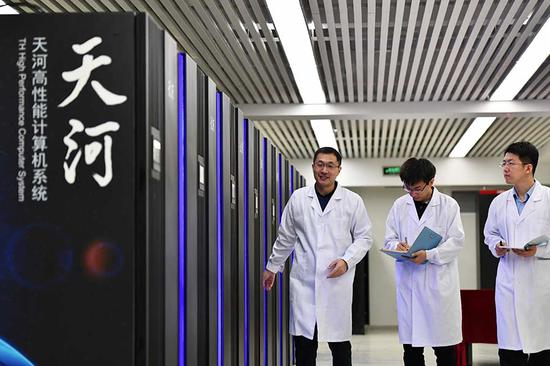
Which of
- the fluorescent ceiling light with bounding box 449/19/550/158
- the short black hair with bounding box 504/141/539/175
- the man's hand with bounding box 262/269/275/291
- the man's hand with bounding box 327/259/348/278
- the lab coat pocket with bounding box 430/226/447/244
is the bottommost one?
the man's hand with bounding box 262/269/275/291

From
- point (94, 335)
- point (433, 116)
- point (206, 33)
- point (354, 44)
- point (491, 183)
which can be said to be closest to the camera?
point (94, 335)

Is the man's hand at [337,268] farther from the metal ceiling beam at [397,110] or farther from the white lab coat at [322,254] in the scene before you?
the metal ceiling beam at [397,110]

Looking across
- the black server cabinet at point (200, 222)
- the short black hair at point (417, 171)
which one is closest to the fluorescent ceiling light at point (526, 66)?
the short black hair at point (417, 171)

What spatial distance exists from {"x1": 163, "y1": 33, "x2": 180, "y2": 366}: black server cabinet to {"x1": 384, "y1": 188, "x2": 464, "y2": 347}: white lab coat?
Answer: 7.22ft

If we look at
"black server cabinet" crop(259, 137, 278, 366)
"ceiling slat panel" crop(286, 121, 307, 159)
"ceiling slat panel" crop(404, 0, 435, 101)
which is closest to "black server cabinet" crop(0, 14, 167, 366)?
"black server cabinet" crop(259, 137, 278, 366)

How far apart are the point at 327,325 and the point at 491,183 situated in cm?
1108

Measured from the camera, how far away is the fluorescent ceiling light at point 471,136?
11.1m

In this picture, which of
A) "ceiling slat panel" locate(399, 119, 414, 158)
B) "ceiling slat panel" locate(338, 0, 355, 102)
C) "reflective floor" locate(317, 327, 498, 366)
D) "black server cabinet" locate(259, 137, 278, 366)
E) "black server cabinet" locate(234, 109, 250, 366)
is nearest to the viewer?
"black server cabinet" locate(234, 109, 250, 366)

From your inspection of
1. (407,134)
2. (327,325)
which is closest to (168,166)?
(327,325)

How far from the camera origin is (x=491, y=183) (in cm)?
1498

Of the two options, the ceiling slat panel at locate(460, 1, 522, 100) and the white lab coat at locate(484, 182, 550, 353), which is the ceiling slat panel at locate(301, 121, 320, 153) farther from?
the white lab coat at locate(484, 182, 550, 353)

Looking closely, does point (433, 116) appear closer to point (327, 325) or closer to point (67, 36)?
point (327, 325)

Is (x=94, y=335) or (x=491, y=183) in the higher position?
(x=491, y=183)

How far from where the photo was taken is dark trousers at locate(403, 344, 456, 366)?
4.81 meters
